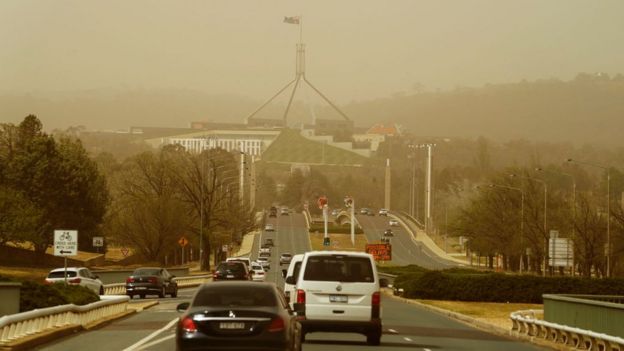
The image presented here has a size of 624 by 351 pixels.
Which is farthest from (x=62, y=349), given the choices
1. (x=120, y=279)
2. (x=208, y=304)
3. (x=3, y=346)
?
(x=120, y=279)

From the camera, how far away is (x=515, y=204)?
376 ft

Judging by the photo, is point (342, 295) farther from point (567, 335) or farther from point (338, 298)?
point (567, 335)

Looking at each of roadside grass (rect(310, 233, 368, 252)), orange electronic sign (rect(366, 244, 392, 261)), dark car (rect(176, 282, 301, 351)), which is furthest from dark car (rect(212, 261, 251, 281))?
roadside grass (rect(310, 233, 368, 252))

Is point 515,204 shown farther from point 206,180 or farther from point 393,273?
point 206,180

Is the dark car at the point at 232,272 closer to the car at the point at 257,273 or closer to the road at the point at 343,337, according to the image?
the road at the point at 343,337

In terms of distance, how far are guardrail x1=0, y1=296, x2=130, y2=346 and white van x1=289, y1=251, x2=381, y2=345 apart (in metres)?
6.42

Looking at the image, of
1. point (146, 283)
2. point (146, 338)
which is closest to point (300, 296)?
point (146, 338)

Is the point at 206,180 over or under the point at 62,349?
over

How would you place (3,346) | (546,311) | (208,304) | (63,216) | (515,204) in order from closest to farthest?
1. (208,304)
2. (3,346)
3. (546,311)
4. (63,216)
5. (515,204)

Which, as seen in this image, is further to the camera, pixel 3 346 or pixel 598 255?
pixel 598 255

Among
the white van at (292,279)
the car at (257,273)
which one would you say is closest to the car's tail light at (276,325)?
the white van at (292,279)

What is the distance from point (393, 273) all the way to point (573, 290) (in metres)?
33.5

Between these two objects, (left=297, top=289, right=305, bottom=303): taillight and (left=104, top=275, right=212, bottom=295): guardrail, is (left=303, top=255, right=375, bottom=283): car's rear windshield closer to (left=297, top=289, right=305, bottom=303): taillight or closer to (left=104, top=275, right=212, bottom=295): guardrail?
(left=297, top=289, right=305, bottom=303): taillight

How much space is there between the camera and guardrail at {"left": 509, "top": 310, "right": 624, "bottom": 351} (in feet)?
94.2
